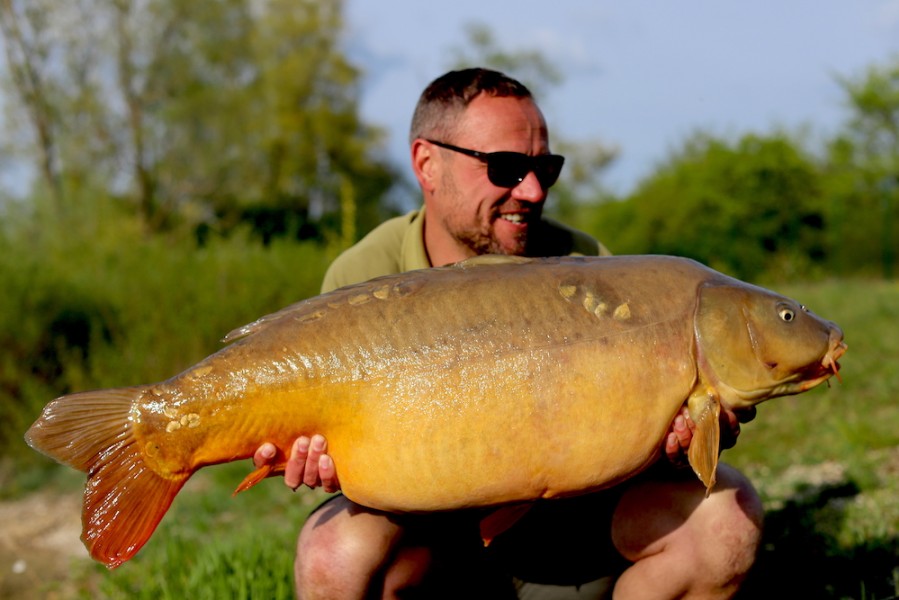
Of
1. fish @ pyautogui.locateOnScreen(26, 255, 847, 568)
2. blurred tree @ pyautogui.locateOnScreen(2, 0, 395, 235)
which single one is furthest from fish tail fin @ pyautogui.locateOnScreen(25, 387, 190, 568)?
blurred tree @ pyautogui.locateOnScreen(2, 0, 395, 235)

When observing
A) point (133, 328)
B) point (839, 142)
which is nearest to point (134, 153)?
point (133, 328)

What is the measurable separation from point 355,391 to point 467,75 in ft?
4.39

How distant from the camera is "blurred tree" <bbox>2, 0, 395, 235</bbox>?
20641mm

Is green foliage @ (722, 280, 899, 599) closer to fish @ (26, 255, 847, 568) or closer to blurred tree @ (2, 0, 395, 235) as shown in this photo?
fish @ (26, 255, 847, 568)

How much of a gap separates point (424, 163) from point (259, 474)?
4.30 ft

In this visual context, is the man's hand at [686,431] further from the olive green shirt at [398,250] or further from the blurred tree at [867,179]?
the blurred tree at [867,179]

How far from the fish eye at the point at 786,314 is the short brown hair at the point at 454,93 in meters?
1.13

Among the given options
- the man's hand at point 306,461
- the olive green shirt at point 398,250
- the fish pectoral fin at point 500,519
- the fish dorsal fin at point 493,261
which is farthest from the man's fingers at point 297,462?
the olive green shirt at point 398,250

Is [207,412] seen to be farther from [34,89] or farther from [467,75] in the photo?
[34,89]

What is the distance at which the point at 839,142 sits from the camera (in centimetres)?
2719

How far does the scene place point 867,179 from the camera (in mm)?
25234

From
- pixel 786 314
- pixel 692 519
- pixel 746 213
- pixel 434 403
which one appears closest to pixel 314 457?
pixel 434 403

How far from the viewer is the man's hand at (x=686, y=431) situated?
203 centimetres

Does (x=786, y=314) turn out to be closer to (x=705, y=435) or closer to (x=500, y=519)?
(x=705, y=435)
